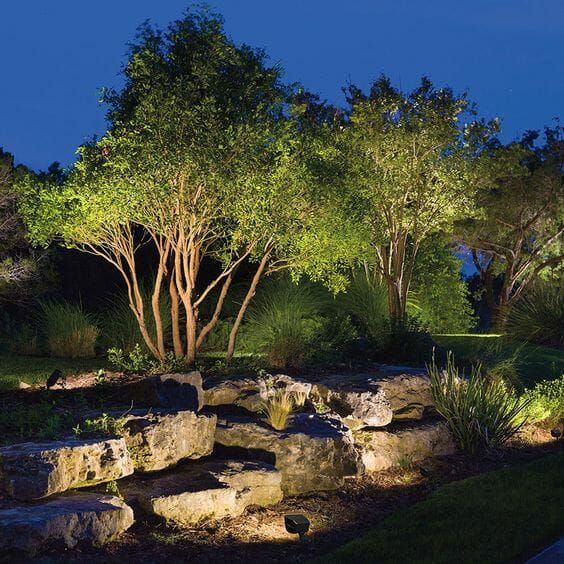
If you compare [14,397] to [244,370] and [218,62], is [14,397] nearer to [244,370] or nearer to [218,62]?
[244,370]

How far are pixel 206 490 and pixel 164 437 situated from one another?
95 cm

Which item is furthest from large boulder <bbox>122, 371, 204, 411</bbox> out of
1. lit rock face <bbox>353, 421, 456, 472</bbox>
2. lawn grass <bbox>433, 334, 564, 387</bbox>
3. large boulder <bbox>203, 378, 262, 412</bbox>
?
lawn grass <bbox>433, 334, 564, 387</bbox>

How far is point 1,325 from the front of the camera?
1864 centimetres

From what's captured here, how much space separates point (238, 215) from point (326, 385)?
3262 mm

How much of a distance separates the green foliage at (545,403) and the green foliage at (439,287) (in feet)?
39.3

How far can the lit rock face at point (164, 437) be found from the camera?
24.8 ft

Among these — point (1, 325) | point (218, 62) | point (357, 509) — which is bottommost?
point (357, 509)

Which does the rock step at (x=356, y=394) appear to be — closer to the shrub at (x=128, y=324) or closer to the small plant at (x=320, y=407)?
the small plant at (x=320, y=407)

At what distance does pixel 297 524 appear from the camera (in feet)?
22.1

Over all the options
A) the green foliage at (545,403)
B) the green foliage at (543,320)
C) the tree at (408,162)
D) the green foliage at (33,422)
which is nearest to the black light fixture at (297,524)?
the green foliage at (33,422)

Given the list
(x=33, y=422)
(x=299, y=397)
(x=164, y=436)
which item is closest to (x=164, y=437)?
(x=164, y=436)

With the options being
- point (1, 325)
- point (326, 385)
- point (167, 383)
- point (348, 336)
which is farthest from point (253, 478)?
point (1, 325)

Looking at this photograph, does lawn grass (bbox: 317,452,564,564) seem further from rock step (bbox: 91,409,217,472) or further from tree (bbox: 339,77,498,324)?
tree (bbox: 339,77,498,324)

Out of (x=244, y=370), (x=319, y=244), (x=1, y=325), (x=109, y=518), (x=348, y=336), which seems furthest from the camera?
(x=1, y=325)
